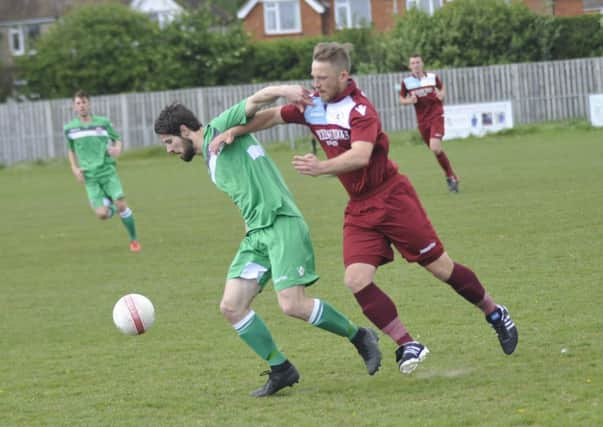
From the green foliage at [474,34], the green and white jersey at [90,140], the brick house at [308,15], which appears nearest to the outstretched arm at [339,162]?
the green and white jersey at [90,140]

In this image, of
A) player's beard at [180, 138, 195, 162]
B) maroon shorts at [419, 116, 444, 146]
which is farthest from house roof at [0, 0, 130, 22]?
player's beard at [180, 138, 195, 162]

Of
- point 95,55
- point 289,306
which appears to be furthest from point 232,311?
point 95,55

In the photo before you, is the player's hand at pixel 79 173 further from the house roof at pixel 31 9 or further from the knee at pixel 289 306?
the house roof at pixel 31 9

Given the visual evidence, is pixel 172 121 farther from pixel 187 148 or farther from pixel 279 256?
pixel 279 256

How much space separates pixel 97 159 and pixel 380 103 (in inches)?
1001

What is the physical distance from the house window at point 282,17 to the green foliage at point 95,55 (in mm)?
11621

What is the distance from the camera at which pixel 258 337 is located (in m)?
7.28

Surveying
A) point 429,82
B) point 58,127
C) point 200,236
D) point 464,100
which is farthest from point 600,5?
point 200,236

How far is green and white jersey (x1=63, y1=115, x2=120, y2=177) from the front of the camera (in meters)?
16.2

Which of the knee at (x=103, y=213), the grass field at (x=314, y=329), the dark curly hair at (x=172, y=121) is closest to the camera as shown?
the grass field at (x=314, y=329)

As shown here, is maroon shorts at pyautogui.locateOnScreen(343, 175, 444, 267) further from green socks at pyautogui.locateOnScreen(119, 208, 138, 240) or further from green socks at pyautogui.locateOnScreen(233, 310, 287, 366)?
green socks at pyautogui.locateOnScreen(119, 208, 138, 240)

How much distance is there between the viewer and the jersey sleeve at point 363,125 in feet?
22.4

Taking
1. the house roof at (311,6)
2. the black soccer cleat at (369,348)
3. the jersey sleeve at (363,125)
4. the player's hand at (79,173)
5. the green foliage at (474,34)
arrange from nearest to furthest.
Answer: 1. the jersey sleeve at (363,125)
2. the black soccer cleat at (369,348)
3. the player's hand at (79,173)
4. the green foliage at (474,34)
5. the house roof at (311,6)

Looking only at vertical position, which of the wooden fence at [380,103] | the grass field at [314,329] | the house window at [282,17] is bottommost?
the grass field at [314,329]
